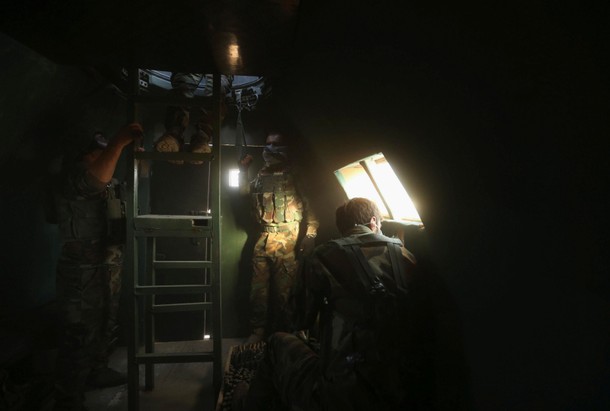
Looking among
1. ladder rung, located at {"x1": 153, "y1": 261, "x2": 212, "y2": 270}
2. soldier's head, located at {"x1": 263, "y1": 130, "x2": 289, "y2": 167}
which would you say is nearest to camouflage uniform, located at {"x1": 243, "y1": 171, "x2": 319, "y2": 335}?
soldier's head, located at {"x1": 263, "y1": 130, "x2": 289, "y2": 167}

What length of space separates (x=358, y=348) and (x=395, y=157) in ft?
3.86

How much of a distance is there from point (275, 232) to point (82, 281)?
2.26 metres

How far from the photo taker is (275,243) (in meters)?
4.13

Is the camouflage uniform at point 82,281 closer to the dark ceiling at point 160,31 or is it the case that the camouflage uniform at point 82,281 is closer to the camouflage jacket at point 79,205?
the camouflage jacket at point 79,205

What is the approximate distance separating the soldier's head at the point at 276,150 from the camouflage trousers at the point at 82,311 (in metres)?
2.25

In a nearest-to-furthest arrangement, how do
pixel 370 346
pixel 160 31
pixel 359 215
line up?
pixel 370 346 → pixel 359 215 → pixel 160 31

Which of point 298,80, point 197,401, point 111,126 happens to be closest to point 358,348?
point 197,401

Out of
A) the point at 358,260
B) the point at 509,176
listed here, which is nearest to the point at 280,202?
the point at 358,260

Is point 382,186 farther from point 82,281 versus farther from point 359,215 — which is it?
point 82,281

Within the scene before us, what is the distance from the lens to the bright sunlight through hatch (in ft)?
8.35

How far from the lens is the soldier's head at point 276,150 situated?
4117mm

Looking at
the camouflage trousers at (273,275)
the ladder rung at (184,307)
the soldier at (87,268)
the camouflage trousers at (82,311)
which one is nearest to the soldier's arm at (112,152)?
the soldier at (87,268)

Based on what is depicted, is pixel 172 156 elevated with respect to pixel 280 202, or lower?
elevated

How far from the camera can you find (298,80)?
316cm
